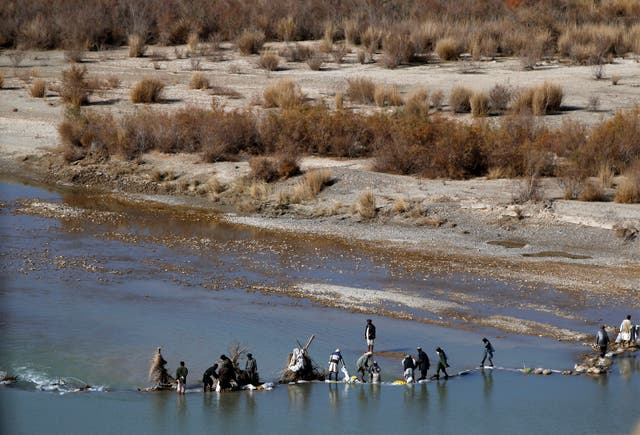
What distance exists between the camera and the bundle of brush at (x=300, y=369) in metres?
19.2

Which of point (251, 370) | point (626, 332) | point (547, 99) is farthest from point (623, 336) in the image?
point (547, 99)

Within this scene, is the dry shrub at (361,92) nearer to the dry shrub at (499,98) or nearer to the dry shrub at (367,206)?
the dry shrub at (499,98)

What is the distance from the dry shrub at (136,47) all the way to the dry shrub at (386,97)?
1533 centimetres

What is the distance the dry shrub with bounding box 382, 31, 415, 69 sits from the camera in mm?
47750

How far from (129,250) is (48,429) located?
11003mm

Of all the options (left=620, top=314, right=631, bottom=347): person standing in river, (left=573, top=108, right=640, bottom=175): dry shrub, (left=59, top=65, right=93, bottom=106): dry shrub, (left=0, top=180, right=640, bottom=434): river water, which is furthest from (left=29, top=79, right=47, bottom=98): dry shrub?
(left=620, top=314, right=631, bottom=347): person standing in river

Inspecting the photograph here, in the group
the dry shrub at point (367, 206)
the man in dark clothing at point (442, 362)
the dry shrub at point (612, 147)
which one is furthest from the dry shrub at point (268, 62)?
the man in dark clothing at point (442, 362)

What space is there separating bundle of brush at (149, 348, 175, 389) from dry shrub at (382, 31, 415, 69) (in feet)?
101

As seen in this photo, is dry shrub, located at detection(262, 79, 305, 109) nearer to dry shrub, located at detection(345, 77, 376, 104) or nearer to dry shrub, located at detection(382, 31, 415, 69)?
dry shrub, located at detection(345, 77, 376, 104)

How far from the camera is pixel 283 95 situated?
40875mm

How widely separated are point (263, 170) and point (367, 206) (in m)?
4.45

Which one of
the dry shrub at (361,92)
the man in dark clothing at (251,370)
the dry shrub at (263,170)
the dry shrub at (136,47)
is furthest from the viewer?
the dry shrub at (136,47)

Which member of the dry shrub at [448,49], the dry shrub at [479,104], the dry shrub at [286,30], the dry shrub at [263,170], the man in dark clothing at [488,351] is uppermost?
the dry shrub at [286,30]

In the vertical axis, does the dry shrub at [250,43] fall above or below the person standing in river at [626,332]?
above
